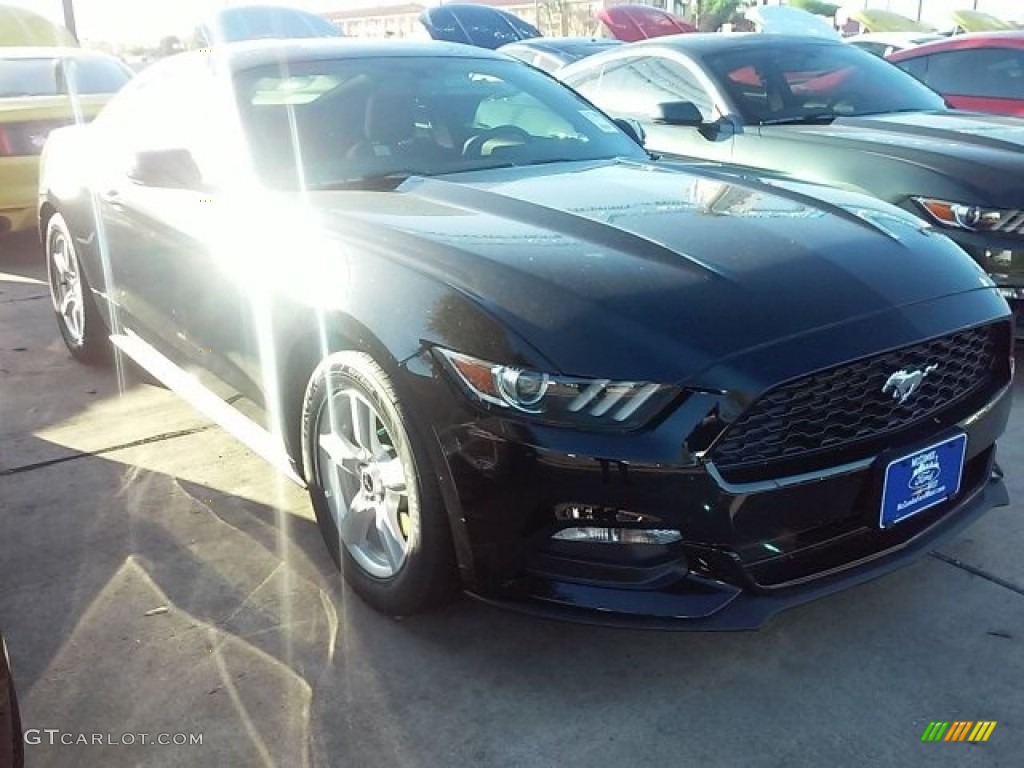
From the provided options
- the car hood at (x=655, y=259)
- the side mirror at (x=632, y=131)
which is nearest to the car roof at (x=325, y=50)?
the side mirror at (x=632, y=131)

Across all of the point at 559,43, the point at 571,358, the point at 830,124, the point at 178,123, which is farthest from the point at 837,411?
the point at 559,43

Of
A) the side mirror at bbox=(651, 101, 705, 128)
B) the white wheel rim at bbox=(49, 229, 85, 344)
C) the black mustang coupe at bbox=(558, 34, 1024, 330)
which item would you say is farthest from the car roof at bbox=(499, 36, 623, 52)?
the white wheel rim at bbox=(49, 229, 85, 344)

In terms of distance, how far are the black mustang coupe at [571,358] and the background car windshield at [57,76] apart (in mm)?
4728

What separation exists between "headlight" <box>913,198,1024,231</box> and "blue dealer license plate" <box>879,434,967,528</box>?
199 centimetres

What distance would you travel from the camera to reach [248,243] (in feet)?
9.65

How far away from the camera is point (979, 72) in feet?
23.6

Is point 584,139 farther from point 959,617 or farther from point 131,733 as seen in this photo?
point 131,733

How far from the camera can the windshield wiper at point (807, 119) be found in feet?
16.8

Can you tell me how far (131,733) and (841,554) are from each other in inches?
63.7

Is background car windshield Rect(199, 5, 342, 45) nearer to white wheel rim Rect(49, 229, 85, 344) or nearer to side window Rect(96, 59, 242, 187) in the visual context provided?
white wheel rim Rect(49, 229, 85, 344)

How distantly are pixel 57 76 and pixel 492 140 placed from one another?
5202mm

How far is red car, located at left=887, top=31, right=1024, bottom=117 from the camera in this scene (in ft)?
22.9

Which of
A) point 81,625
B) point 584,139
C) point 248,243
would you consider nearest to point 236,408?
point 248,243

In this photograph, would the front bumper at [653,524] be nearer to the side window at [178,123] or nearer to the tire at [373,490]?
the tire at [373,490]
